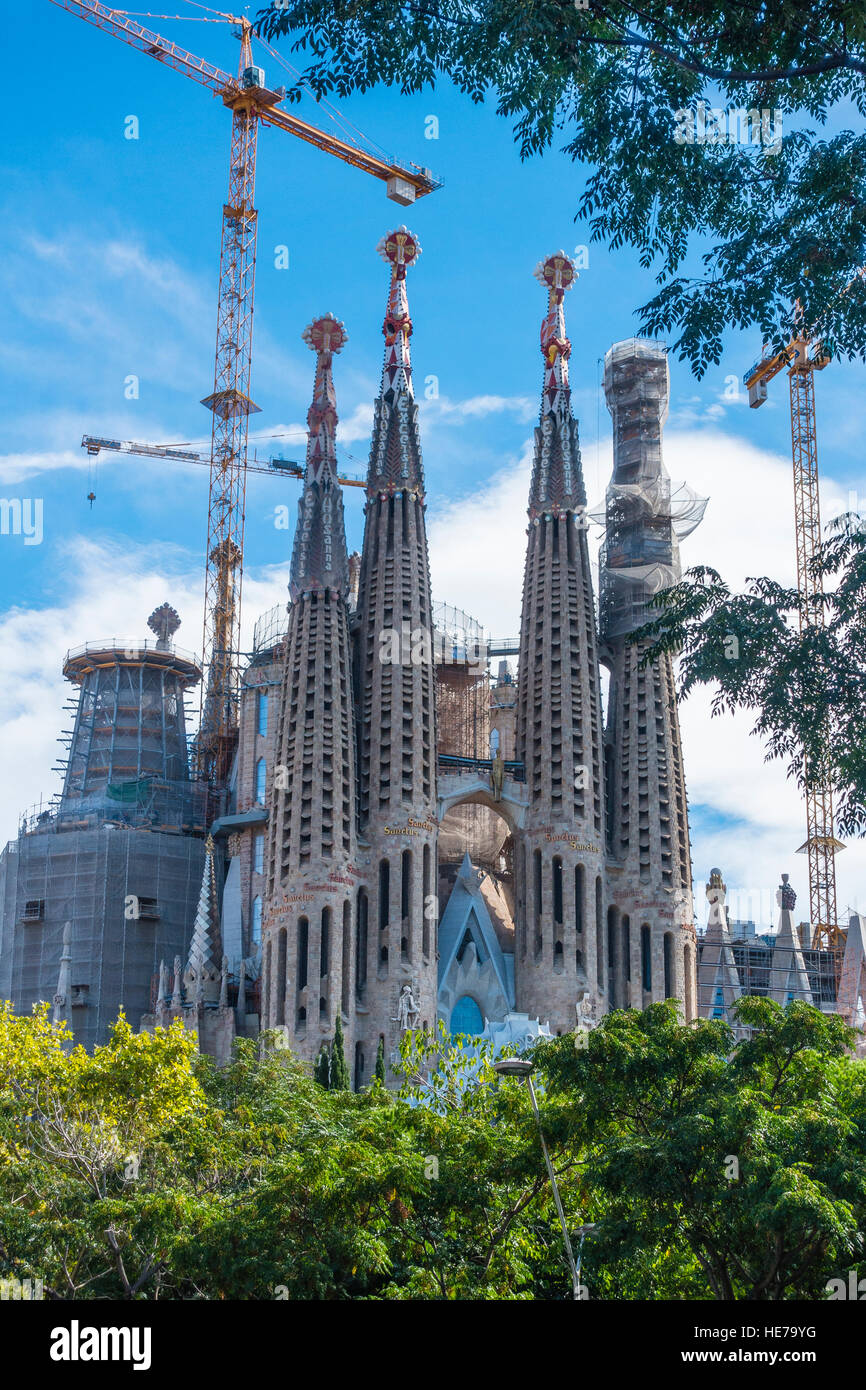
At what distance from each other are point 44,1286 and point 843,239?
63.6 feet

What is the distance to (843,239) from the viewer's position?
2038 cm

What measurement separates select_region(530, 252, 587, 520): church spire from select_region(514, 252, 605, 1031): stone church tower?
0.04 metres

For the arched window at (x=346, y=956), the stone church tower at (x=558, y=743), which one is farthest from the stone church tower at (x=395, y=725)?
the stone church tower at (x=558, y=743)

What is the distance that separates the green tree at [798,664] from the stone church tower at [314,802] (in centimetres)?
3675

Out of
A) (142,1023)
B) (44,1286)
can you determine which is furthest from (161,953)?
(44,1286)

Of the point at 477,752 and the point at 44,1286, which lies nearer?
the point at 44,1286

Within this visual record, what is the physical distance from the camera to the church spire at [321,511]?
210 feet

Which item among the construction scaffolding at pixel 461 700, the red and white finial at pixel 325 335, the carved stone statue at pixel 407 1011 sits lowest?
the carved stone statue at pixel 407 1011

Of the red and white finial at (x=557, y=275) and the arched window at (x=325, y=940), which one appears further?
the red and white finial at (x=557, y=275)

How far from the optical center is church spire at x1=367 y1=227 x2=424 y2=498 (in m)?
66.2

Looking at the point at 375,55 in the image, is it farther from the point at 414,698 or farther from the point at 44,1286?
the point at 414,698

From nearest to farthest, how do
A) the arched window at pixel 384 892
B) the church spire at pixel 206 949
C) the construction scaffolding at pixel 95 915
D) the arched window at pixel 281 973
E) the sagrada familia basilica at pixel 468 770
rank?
1. the arched window at pixel 281 973
2. the sagrada familia basilica at pixel 468 770
3. the arched window at pixel 384 892
4. the church spire at pixel 206 949
5. the construction scaffolding at pixel 95 915

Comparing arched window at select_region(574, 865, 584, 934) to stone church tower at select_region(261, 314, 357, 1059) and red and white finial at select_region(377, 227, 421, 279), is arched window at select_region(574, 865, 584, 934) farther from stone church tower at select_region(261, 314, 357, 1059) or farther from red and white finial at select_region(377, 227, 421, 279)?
red and white finial at select_region(377, 227, 421, 279)

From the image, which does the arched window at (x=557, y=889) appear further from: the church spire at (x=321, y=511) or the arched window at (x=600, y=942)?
the church spire at (x=321, y=511)
